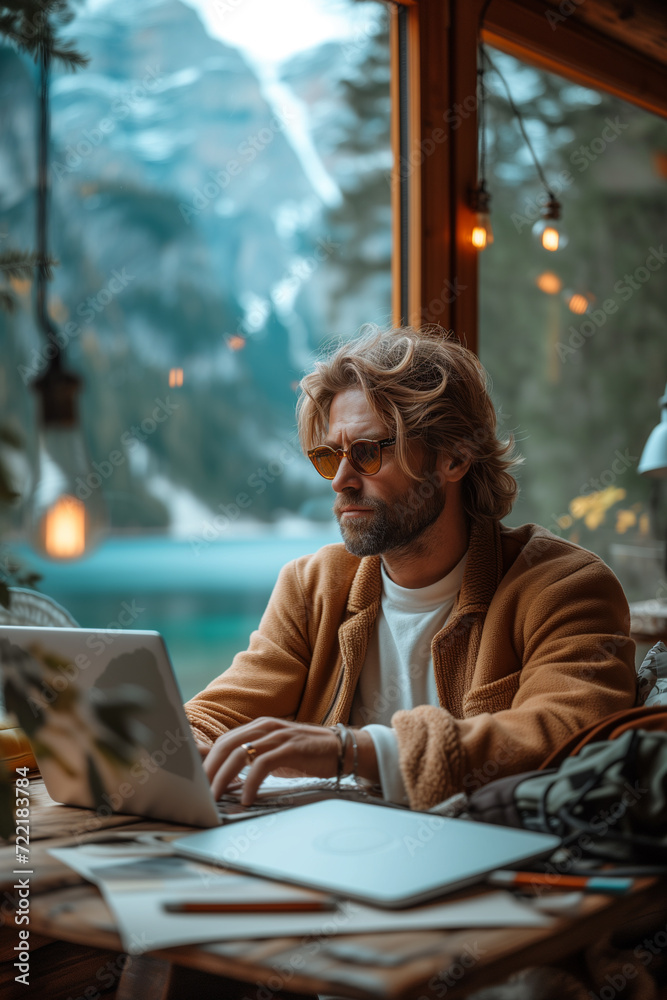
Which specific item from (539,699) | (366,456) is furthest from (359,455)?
(539,699)

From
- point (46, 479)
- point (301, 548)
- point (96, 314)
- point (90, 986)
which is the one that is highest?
point (96, 314)

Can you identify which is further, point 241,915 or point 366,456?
point 366,456

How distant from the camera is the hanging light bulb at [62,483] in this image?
33.8 inches

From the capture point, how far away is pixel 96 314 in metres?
2.35

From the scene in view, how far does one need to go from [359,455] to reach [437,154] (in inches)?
58.5

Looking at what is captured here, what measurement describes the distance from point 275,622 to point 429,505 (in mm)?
398

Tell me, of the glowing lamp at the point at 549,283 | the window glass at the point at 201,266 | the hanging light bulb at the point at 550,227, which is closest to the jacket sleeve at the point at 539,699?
the window glass at the point at 201,266

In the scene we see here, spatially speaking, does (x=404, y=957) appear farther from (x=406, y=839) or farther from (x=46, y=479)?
(x=46, y=479)

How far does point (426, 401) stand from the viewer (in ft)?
6.01

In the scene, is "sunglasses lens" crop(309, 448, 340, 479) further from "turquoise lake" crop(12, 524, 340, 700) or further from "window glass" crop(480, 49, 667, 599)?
"window glass" crop(480, 49, 667, 599)

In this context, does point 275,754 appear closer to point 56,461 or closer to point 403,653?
point 56,461

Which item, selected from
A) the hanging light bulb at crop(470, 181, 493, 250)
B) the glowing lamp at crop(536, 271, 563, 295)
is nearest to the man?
the hanging light bulb at crop(470, 181, 493, 250)

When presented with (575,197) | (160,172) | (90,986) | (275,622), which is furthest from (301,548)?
(575,197)

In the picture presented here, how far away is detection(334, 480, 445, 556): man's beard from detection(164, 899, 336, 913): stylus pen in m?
0.98
